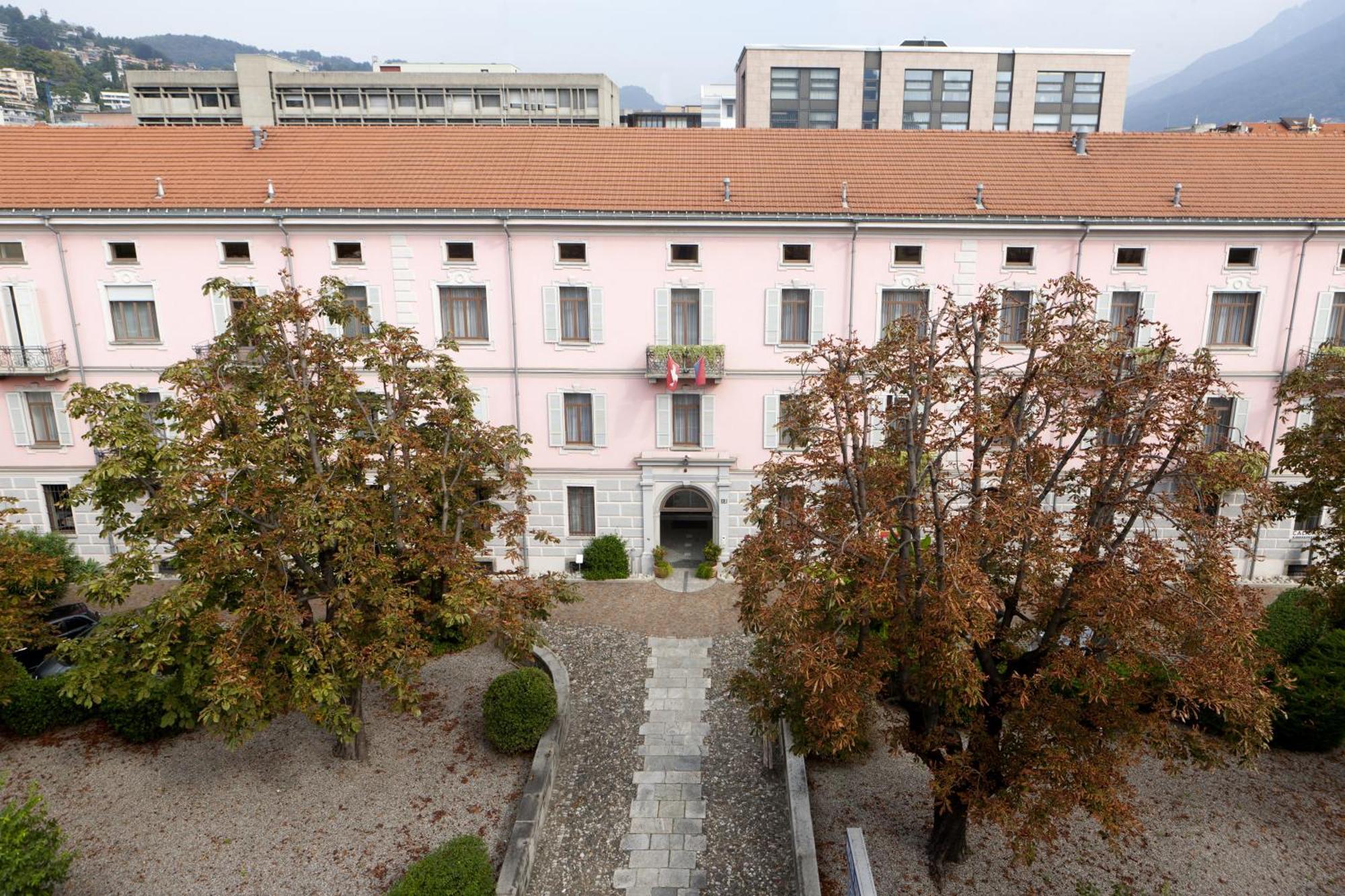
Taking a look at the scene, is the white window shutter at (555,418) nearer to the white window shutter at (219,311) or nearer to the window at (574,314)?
the window at (574,314)

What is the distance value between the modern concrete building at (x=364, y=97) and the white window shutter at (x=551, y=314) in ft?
196

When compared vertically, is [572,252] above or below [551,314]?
above

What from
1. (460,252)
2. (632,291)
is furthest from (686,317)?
(460,252)

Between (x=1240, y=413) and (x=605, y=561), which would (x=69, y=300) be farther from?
(x=1240, y=413)

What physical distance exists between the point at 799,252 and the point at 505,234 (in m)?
9.33

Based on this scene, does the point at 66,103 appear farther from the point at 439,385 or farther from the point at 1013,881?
the point at 1013,881

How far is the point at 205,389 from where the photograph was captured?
40.9 ft

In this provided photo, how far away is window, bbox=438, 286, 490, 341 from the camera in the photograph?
24.7 meters

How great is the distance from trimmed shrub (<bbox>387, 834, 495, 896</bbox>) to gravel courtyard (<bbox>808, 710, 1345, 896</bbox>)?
5595 mm

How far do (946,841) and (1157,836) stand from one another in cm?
435

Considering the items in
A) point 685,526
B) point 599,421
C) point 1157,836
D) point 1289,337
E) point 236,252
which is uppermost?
point 236,252

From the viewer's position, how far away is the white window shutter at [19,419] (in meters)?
25.4

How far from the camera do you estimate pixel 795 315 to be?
24.8 m

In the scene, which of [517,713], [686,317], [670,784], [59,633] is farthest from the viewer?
[686,317]
